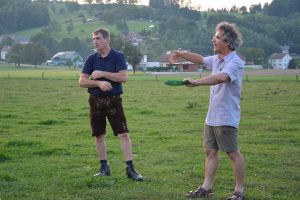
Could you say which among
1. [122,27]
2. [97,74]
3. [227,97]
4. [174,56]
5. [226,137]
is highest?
[122,27]

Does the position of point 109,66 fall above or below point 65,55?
above

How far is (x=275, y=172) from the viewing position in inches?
352

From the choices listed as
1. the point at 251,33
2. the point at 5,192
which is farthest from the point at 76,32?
the point at 5,192

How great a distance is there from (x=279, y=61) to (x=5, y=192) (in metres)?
142

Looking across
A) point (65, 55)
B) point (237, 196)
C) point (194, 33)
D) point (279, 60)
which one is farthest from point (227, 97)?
point (194, 33)

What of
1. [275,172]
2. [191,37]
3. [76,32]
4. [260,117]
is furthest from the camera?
[76,32]

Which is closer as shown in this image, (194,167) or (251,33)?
(194,167)

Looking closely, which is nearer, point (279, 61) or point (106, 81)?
point (106, 81)

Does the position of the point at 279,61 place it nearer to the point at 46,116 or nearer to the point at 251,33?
the point at 251,33

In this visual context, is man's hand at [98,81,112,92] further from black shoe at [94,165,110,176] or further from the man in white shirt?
the man in white shirt

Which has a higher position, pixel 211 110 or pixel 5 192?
pixel 211 110

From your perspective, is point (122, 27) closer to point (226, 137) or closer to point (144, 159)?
point (144, 159)

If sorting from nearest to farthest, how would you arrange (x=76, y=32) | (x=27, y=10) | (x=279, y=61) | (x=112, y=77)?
(x=112, y=77) → (x=279, y=61) → (x=76, y=32) → (x=27, y=10)

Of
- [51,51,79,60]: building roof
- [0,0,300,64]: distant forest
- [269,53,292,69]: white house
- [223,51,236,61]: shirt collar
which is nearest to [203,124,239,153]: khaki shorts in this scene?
[223,51,236,61]: shirt collar
